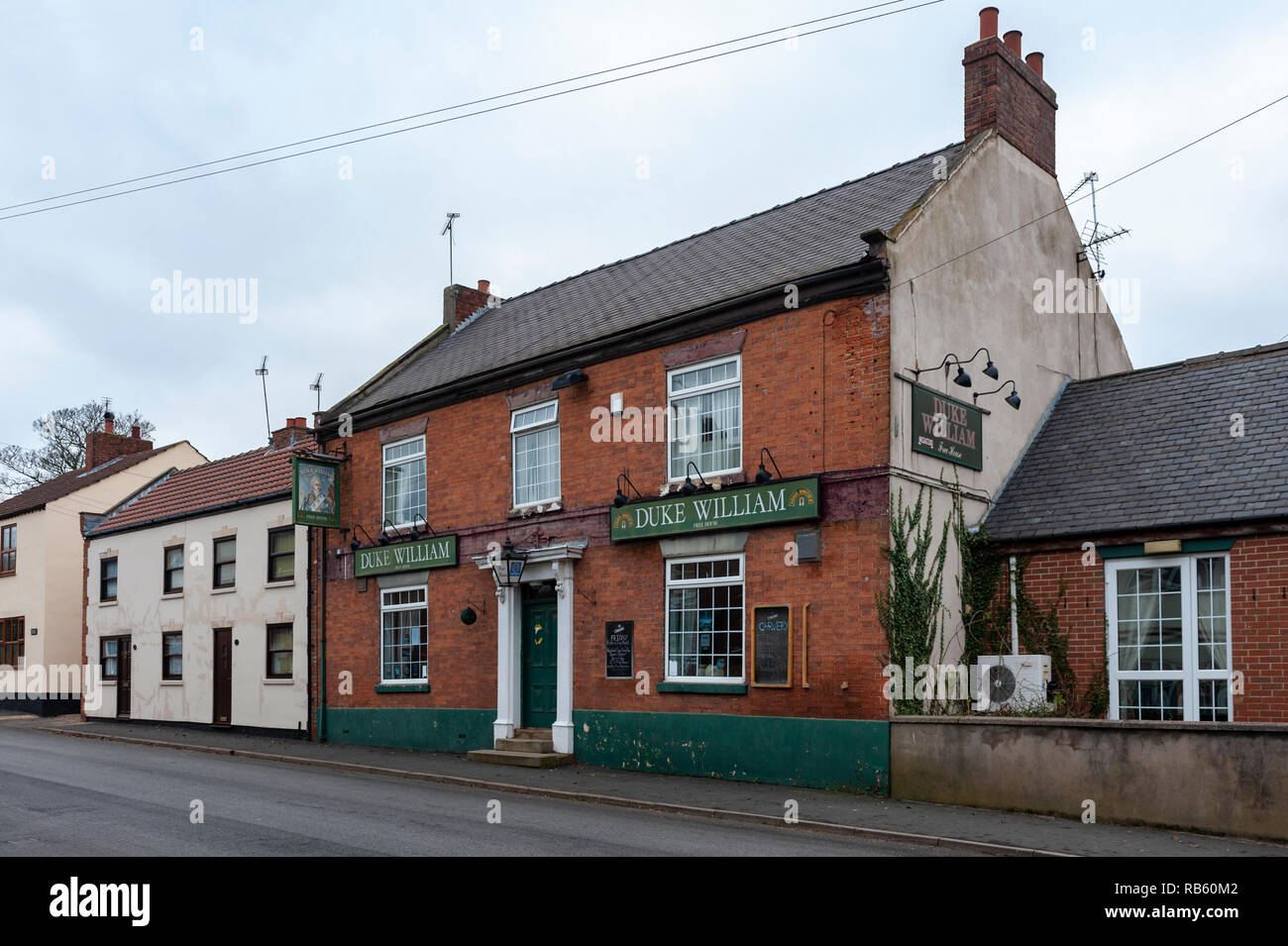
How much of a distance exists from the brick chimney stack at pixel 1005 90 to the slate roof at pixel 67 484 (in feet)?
90.7

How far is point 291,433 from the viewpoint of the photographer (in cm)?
3180

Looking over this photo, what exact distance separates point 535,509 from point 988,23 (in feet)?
34.6

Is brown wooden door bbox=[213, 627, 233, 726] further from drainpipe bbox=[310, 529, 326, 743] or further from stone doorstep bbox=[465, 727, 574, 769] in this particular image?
stone doorstep bbox=[465, 727, 574, 769]

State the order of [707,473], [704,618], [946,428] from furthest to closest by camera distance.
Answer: [707,473], [704,618], [946,428]

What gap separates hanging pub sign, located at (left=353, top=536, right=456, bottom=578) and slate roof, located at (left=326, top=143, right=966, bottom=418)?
2915mm

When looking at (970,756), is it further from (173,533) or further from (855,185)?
(173,533)

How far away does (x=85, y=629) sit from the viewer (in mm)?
31719

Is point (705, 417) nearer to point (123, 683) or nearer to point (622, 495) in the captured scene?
point (622, 495)

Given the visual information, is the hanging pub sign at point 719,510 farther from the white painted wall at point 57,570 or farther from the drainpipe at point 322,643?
the white painted wall at point 57,570

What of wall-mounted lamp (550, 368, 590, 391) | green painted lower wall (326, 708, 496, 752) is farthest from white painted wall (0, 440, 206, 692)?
wall-mounted lamp (550, 368, 590, 391)

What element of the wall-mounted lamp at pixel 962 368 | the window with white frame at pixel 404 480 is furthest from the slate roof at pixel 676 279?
the wall-mounted lamp at pixel 962 368

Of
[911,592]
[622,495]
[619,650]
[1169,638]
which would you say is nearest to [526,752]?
[619,650]

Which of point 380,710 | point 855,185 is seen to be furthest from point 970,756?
point 380,710

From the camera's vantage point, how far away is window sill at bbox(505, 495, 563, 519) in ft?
62.4
